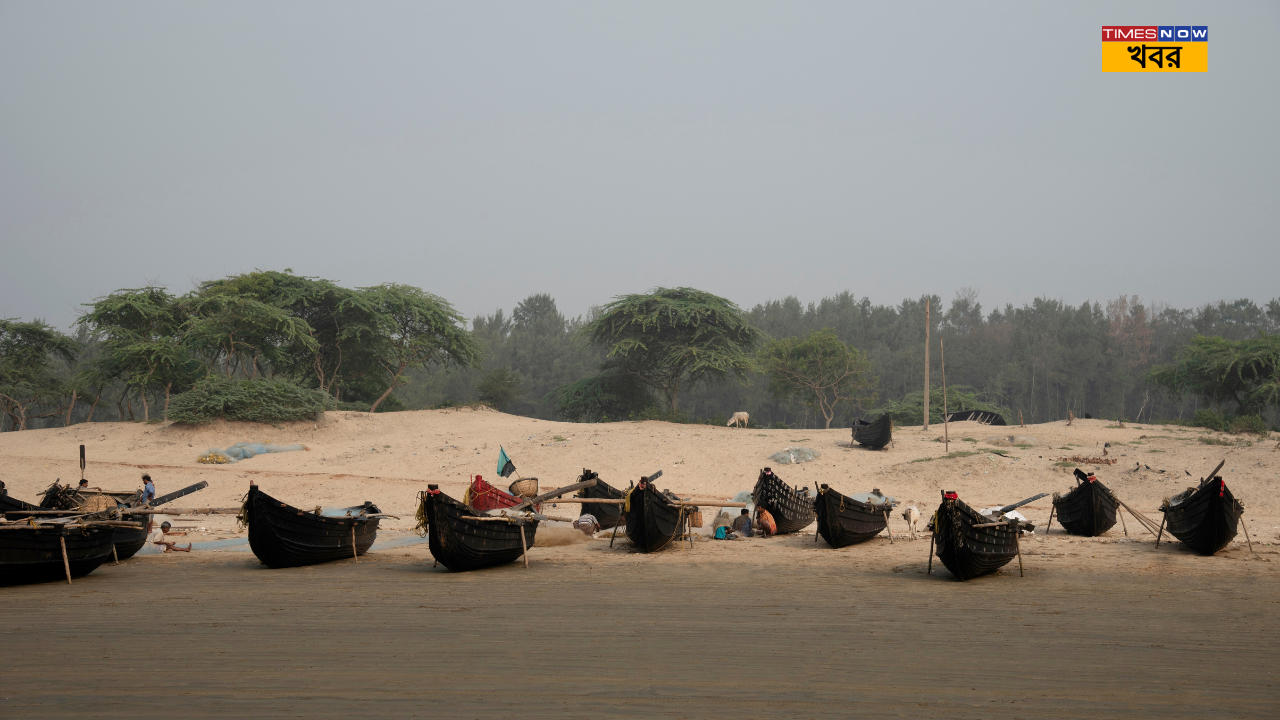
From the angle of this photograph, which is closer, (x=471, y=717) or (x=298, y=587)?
(x=471, y=717)

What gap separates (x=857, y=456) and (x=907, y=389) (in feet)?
128

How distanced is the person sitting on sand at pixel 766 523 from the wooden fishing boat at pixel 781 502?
0.07 metres

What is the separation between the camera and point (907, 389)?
194 ft

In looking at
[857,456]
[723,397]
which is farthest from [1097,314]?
[857,456]

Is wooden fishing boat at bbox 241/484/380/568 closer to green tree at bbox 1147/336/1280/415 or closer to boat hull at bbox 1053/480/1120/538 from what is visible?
boat hull at bbox 1053/480/1120/538

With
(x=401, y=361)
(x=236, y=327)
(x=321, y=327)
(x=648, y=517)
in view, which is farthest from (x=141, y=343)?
(x=648, y=517)

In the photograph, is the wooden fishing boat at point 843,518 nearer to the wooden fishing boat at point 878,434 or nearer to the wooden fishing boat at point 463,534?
the wooden fishing boat at point 463,534

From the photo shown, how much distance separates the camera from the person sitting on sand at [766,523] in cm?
1498

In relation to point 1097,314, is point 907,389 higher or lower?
lower

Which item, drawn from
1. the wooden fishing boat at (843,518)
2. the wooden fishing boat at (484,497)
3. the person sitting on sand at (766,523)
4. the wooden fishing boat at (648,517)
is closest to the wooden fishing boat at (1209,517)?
the wooden fishing boat at (843,518)

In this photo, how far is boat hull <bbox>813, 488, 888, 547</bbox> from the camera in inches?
511

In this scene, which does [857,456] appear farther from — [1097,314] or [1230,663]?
[1097,314]

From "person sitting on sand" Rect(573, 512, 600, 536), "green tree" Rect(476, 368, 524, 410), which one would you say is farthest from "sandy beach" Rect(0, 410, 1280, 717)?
"green tree" Rect(476, 368, 524, 410)

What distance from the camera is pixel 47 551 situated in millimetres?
10211
